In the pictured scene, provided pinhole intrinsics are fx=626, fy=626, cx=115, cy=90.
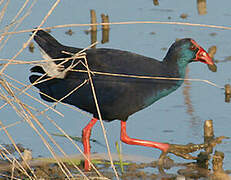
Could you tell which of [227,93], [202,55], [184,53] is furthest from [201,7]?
[184,53]

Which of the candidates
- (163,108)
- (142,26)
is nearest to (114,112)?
(163,108)

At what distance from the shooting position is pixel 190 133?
5320 millimetres

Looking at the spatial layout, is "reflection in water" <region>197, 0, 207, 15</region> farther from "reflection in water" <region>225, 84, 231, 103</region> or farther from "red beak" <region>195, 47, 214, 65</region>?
"red beak" <region>195, 47, 214, 65</region>

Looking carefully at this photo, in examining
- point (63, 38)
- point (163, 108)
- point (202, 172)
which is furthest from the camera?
point (63, 38)

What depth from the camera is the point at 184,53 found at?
491 centimetres

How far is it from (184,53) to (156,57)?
2.22m

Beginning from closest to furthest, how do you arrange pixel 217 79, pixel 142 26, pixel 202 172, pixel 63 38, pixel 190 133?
pixel 202 172 < pixel 190 133 < pixel 217 79 < pixel 63 38 < pixel 142 26

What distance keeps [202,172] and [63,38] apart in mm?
3878

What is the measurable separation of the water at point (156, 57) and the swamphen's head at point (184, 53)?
691mm

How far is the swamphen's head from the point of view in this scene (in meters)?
4.86

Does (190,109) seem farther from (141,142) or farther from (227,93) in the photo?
(141,142)

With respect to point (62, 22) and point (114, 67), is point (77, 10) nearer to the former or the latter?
point (62, 22)

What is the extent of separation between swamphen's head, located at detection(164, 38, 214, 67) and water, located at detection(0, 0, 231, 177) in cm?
69

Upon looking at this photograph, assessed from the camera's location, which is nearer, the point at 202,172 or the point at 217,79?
the point at 202,172
